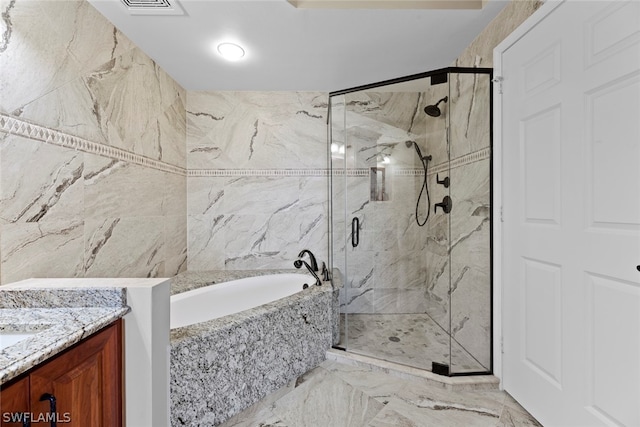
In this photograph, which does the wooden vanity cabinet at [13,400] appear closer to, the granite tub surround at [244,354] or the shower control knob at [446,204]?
the granite tub surround at [244,354]

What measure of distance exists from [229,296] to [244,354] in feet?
3.40

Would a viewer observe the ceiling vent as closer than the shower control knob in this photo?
Yes

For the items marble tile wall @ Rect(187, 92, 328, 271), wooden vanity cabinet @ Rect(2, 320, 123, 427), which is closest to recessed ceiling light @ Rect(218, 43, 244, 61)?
marble tile wall @ Rect(187, 92, 328, 271)

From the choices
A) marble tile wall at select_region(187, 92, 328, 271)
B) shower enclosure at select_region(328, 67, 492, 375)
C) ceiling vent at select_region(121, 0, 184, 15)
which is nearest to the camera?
ceiling vent at select_region(121, 0, 184, 15)

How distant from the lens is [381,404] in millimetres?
1741

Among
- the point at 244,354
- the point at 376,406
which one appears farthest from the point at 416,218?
the point at 244,354


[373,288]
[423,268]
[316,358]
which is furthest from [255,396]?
[423,268]

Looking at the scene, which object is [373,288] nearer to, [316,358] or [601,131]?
[316,358]

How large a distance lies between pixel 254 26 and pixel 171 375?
210cm

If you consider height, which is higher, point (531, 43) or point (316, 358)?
point (531, 43)

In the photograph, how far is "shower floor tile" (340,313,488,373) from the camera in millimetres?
2057

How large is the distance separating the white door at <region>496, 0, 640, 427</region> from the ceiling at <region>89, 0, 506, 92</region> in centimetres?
60

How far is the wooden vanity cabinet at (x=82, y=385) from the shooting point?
0.80 meters

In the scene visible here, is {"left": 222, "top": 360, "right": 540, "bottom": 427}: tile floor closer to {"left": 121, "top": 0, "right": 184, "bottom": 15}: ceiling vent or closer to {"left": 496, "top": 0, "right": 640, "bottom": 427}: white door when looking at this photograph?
{"left": 496, "top": 0, "right": 640, "bottom": 427}: white door
